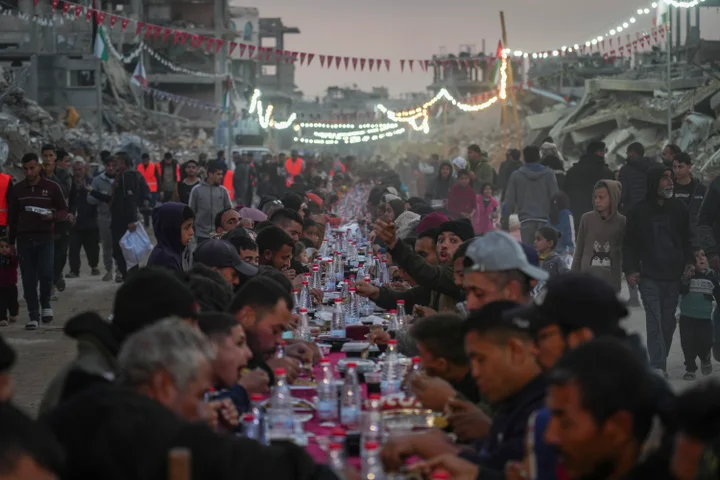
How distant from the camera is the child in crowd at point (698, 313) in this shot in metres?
11.4

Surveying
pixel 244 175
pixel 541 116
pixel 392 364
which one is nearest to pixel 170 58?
pixel 541 116

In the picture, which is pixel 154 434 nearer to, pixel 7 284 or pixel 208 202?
pixel 7 284

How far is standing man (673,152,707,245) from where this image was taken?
1323 cm

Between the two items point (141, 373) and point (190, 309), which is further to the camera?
point (190, 309)

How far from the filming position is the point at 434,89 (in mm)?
107750

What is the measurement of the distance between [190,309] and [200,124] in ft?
226

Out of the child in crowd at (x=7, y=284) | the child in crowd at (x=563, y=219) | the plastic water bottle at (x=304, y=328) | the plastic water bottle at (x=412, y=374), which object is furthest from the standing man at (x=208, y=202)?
the plastic water bottle at (x=412, y=374)

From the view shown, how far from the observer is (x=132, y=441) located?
367cm

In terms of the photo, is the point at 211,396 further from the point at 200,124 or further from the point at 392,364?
the point at 200,124

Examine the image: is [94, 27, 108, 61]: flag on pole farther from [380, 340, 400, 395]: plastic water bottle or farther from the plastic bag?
[380, 340, 400, 395]: plastic water bottle

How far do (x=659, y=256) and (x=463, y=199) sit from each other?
838 cm

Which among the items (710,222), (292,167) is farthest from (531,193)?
(292,167)

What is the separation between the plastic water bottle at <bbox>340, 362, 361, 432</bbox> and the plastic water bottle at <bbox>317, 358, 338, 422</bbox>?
0.15 feet

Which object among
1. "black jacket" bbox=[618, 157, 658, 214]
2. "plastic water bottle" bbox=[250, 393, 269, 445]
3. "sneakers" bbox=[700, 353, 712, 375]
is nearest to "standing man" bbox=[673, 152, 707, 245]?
"sneakers" bbox=[700, 353, 712, 375]
